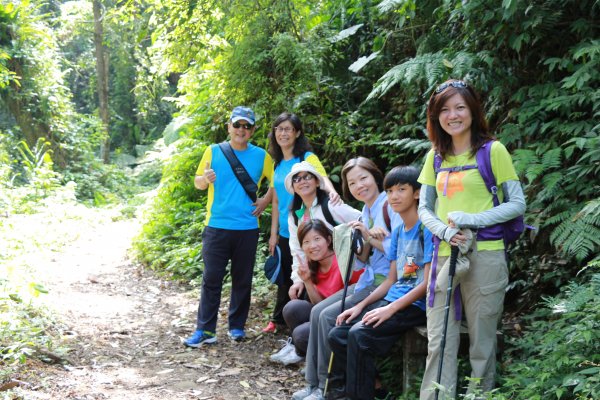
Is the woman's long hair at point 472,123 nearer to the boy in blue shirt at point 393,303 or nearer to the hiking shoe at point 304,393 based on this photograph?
the boy in blue shirt at point 393,303

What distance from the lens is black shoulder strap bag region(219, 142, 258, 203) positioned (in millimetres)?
5340

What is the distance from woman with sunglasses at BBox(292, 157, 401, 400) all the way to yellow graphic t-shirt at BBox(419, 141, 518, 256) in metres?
0.62

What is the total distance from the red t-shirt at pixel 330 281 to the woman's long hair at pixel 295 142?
111 cm

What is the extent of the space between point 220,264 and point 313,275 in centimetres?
107

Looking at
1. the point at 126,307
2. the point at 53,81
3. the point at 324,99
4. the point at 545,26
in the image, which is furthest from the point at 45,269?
the point at 53,81

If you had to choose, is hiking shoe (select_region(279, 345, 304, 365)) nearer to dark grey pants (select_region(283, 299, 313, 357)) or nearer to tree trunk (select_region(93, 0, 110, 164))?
dark grey pants (select_region(283, 299, 313, 357))

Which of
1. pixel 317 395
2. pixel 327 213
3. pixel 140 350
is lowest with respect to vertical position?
pixel 140 350

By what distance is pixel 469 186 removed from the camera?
3.28m

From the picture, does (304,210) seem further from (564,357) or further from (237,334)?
(564,357)

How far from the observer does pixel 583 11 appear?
4.79m

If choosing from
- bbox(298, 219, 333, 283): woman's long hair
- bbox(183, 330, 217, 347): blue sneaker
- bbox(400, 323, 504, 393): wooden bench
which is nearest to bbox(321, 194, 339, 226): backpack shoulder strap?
bbox(298, 219, 333, 283): woman's long hair

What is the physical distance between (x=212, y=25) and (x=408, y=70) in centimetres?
320

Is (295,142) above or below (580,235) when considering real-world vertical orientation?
above

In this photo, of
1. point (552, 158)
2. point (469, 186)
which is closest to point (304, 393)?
point (469, 186)
